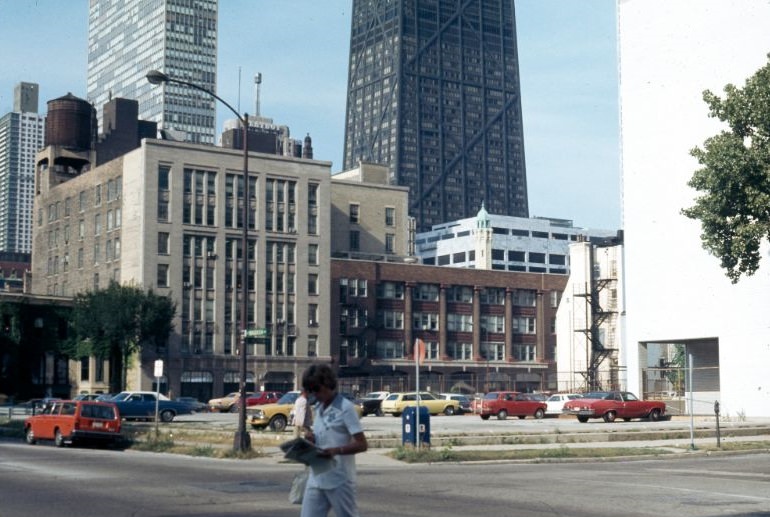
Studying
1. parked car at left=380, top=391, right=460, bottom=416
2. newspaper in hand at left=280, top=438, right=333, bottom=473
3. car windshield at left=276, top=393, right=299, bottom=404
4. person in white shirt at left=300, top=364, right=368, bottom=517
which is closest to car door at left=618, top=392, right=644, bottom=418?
parked car at left=380, top=391, right=460, bottom=416

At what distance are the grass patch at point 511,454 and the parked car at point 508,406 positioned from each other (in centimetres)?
2504

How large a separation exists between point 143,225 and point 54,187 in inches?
1004

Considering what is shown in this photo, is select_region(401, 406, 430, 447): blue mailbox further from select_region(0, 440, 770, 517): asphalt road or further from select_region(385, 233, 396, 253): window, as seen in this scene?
select_region(385, 233, 396, 253): window

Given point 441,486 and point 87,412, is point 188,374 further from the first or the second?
point 441,486

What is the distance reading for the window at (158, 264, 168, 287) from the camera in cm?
10425

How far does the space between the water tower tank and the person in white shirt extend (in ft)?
421

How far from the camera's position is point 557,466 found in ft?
91.0

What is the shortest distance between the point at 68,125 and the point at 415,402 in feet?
281

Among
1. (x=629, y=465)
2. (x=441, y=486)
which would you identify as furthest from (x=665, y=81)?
(x=441, y=486)

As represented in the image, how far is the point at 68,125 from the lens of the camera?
134125mm

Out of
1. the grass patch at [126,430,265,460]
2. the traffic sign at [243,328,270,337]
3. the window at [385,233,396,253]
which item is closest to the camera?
the grass patch at [126,430,265,460]

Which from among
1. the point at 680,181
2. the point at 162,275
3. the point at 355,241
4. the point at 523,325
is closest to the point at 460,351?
the point at 523,325

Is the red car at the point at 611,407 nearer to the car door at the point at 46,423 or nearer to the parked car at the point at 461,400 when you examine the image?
the parked car at the point at 461,400

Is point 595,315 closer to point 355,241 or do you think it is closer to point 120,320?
point 355,241
